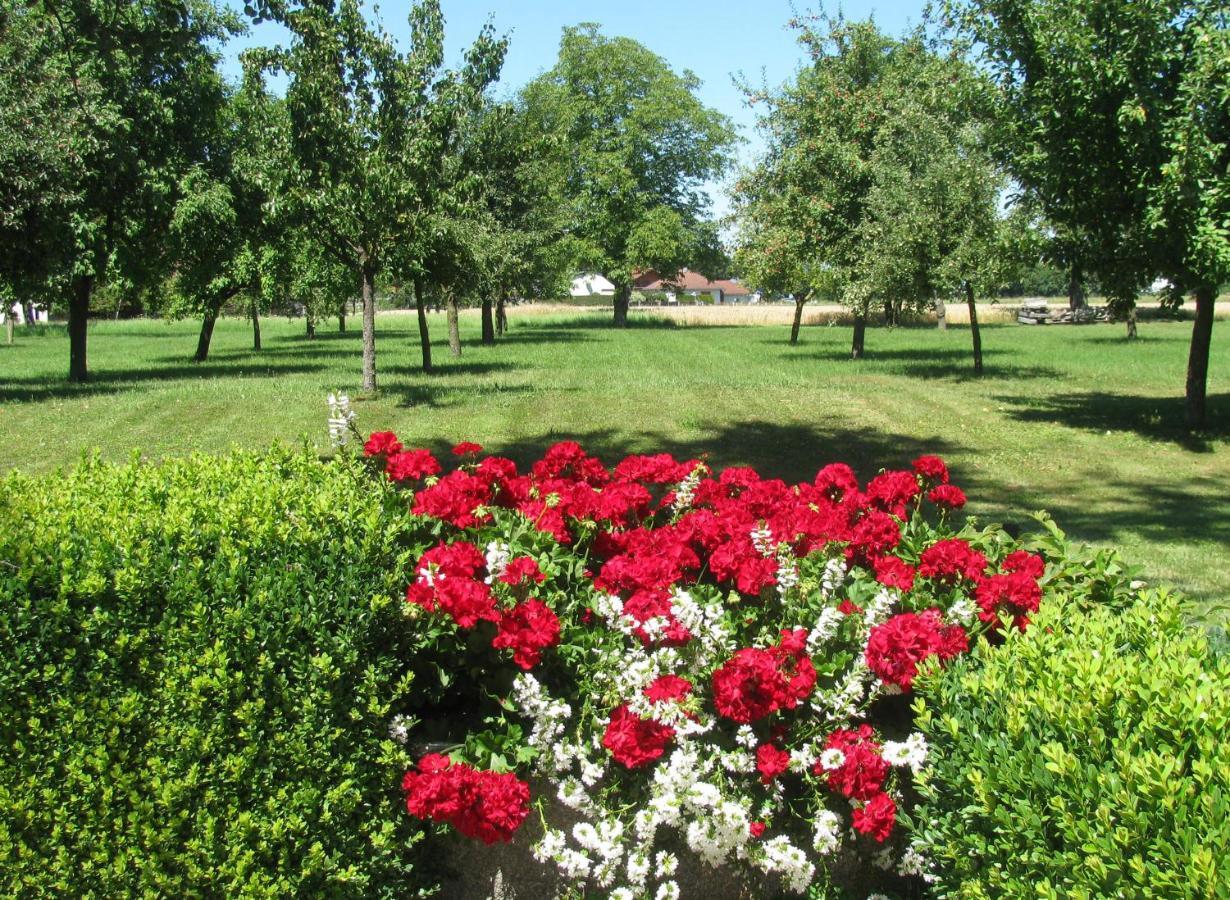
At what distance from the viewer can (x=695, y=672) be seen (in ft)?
9.95

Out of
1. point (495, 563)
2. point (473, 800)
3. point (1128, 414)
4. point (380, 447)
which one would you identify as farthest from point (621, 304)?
point (473, 800)

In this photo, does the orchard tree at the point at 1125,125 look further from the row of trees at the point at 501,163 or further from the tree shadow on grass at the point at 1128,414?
the tree shadow on grass at the point at 1128,414

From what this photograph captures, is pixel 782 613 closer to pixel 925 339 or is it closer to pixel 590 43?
pixel 925 339

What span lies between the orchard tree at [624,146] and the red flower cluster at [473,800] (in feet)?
150

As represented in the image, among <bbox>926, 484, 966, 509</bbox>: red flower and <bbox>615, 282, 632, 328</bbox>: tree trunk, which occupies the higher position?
<bbox>615, 282, 632, 328</bbox>: tree trunk

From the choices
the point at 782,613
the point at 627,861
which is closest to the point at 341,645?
the point at 627,861

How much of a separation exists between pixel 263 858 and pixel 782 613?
1.75 meters

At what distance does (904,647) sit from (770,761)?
50 cm

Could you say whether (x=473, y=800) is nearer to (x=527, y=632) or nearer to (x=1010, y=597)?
(x=527, y=632)

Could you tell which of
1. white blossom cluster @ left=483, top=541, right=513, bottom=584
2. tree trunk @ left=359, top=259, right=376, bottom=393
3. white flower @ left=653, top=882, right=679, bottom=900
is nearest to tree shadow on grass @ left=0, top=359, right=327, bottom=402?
tree trunk @ left=359, top=259, right=376, bottom=393

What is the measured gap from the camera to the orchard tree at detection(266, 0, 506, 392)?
14562 millimetres

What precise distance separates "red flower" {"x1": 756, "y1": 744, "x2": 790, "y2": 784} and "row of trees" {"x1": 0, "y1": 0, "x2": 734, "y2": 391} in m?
6.39

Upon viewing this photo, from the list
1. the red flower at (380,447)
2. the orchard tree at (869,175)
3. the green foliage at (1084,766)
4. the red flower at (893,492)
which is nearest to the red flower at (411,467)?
the red flower at (380,447)

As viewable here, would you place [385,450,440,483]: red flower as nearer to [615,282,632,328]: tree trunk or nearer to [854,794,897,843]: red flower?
[854,794,897,843]: red flower
